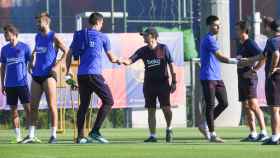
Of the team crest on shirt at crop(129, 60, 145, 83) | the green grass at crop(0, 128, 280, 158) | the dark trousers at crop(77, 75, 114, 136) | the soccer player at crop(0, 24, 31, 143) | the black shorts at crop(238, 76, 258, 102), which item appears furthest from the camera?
the team crest on shirt at crop(129, 60, 145, 83)

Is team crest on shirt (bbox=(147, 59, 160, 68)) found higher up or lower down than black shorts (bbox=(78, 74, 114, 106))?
higher up

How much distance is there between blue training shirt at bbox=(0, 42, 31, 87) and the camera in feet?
51.6

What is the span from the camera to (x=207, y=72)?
15.5m

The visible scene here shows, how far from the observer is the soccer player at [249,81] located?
15.8 meters

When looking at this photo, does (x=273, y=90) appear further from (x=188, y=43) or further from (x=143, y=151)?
(x=188, y=43)

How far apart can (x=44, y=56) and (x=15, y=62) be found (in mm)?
872

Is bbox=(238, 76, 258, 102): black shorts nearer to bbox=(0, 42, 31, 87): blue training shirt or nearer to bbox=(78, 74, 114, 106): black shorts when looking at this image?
bbox=(78, 74, 114, 106): black shorts

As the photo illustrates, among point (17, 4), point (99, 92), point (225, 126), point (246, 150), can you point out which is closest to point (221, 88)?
point (99, 92)

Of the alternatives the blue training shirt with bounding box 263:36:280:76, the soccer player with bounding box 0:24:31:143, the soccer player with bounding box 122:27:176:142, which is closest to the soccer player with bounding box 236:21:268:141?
the soccer player with bounding box 122:27:176:142

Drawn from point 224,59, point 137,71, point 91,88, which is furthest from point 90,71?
point 137,71

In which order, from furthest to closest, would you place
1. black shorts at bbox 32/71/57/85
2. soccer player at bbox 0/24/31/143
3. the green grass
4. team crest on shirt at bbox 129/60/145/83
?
team crest on shirt at bbox 129/60/145/83
soccer player at bbox 0/24/31/143
black shorts at bbox 32/71/57/85
the green grass

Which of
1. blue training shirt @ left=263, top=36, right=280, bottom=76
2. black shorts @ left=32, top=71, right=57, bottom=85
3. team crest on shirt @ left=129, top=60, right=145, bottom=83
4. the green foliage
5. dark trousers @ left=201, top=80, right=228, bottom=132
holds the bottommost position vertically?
dark trousers @ left=201, top=80, right=228, bottom=132

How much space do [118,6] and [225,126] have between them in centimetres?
416

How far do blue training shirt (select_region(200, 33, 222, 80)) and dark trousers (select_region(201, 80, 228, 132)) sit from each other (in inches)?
3.9
